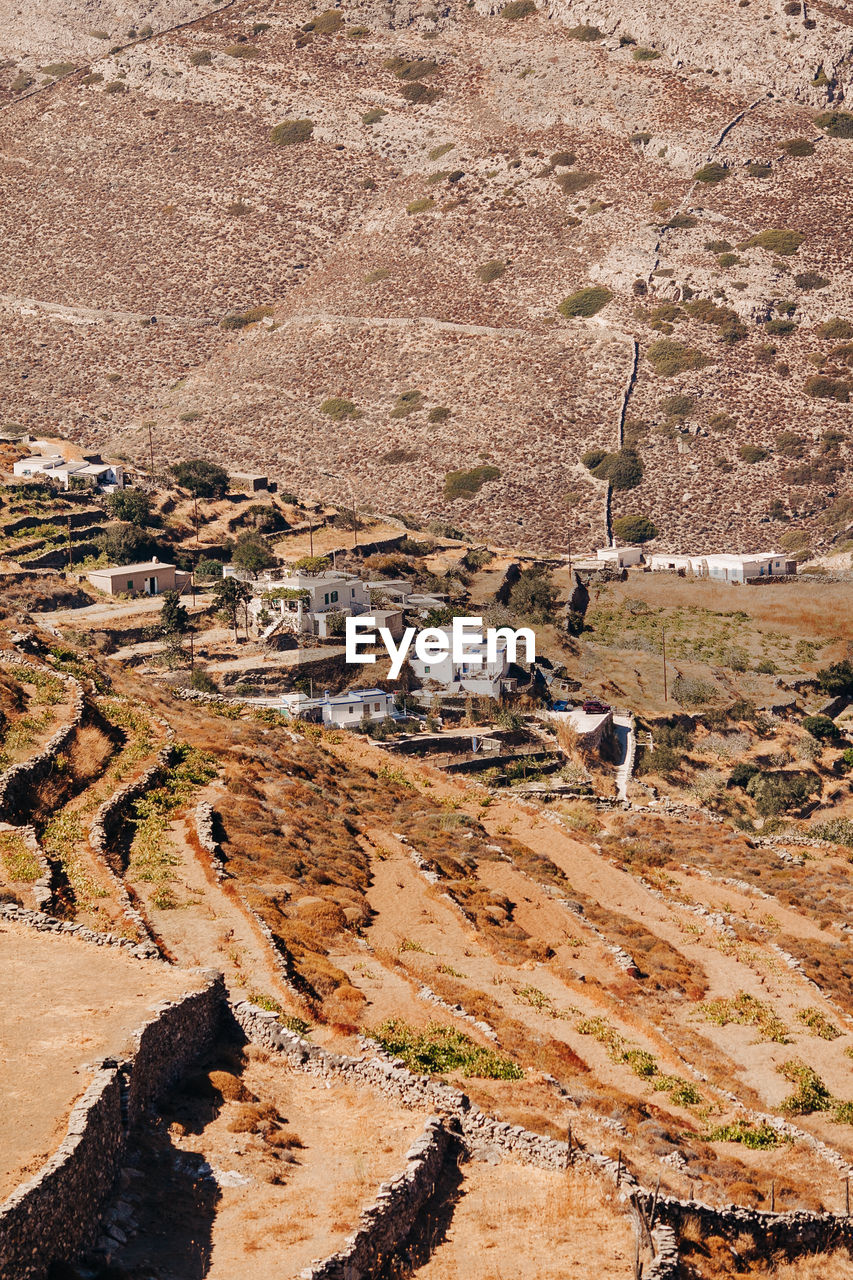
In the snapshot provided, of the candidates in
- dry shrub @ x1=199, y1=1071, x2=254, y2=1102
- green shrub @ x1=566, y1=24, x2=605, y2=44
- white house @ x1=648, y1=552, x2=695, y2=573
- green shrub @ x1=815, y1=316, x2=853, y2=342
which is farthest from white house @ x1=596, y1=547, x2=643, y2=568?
green shrub @ x1=566, y1=24, x2=605, y2=44

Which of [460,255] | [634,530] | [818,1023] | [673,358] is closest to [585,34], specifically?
[460,255]

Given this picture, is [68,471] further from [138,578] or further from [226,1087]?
[226,1087]

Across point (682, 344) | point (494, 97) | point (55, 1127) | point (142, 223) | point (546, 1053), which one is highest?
point (494, 97)

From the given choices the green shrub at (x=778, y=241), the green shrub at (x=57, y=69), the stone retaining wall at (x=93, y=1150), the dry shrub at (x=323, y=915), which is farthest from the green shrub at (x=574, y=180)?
the stone retaining wall at (x=93, y=1150)

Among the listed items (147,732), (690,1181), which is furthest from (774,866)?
(690,1181)

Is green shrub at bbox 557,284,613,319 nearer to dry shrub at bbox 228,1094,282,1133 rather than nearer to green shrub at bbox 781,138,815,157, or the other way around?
green shrub at bbox 781,138,815,157

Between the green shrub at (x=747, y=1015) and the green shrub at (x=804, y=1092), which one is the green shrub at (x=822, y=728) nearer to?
the green shrub at (x=747, y=1015)

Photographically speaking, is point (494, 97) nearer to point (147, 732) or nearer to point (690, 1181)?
point (147, 732)
